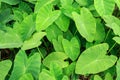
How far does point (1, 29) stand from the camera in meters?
1.73

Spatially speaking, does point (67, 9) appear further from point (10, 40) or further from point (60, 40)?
point (10, 40)

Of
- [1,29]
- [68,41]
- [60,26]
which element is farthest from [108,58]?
[1,29]

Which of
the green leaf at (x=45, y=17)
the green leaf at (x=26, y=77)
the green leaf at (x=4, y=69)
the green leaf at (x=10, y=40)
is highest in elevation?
the green leaf at (x=45, y=17)

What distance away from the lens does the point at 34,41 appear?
61.8 inches

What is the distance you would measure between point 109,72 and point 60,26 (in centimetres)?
38

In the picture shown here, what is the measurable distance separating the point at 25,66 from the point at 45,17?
1.09 ft

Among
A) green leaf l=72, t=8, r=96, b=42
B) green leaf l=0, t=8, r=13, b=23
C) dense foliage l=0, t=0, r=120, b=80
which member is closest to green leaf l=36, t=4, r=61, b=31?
dense foliage l=0, t=0, r=120, b=80

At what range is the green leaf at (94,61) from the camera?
5.03 ft

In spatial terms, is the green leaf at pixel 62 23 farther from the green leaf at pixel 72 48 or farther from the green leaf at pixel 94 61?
the green leaf at pixel 94 61

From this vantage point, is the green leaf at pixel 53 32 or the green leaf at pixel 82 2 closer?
the green leaf at pixel 53 32

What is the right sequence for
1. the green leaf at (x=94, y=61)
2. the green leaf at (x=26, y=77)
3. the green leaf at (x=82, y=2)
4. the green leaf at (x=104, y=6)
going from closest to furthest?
the green leaf at (x=26, y=77)
the green leaf at (x=94, y=61)
the green leaf at (x=104, y=6)
the green leaf at (x=82, y=2)

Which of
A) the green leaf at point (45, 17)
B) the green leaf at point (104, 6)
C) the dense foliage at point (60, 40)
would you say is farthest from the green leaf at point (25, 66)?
the green leaf at point (104, 6)

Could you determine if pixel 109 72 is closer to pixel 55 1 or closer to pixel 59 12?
pixel 59 12

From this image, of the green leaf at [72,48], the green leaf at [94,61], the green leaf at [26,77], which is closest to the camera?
the green leaf at [26,77]
